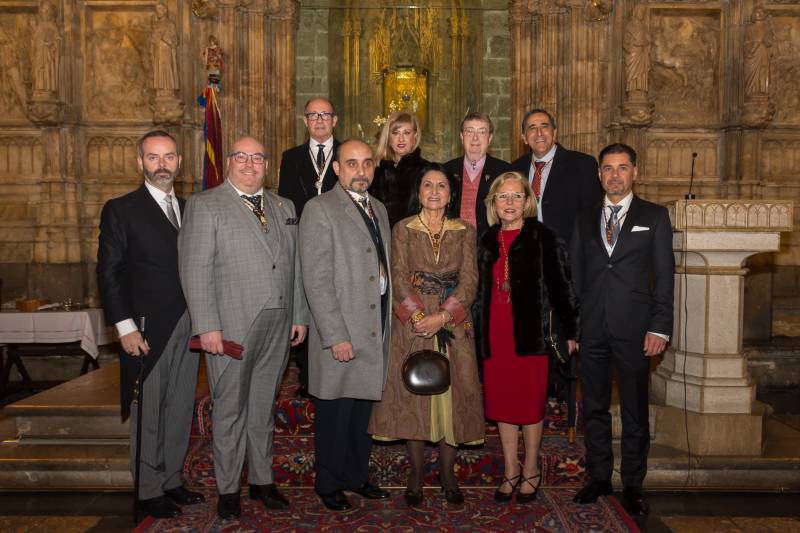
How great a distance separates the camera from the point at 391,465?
12.9ft

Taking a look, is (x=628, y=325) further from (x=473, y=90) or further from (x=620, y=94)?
(x=473, y=90)

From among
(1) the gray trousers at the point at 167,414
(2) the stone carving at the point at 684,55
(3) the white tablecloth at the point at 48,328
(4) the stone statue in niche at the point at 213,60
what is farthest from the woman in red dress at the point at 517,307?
(2) the stone carving at the point at 684,55

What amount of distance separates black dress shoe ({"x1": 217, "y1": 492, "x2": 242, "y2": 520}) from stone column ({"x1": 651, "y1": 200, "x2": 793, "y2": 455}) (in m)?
2.79

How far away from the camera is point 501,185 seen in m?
3.37

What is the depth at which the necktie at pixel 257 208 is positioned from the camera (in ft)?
10.7

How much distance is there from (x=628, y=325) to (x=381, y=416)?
144 cm

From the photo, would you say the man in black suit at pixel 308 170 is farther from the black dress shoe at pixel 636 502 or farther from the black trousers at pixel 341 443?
the black dress shoe at pixel 636 502

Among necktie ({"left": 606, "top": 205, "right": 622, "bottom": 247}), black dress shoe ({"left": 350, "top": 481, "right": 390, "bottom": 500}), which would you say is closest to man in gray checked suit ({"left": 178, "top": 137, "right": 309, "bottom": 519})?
black dress shoe ({"left": 350, "top": 481, "right": 390, "bottom": 500})

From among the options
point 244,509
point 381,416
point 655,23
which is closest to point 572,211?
point 381,416

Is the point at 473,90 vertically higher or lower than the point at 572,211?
higher

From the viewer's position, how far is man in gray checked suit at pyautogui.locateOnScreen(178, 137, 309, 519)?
310 cm

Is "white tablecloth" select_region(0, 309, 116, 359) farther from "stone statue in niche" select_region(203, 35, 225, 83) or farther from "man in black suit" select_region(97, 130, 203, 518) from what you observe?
"man in black suit" select_region(97, 130, 203, 518)

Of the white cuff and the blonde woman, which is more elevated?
the blonde woman

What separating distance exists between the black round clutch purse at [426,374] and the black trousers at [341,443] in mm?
386
